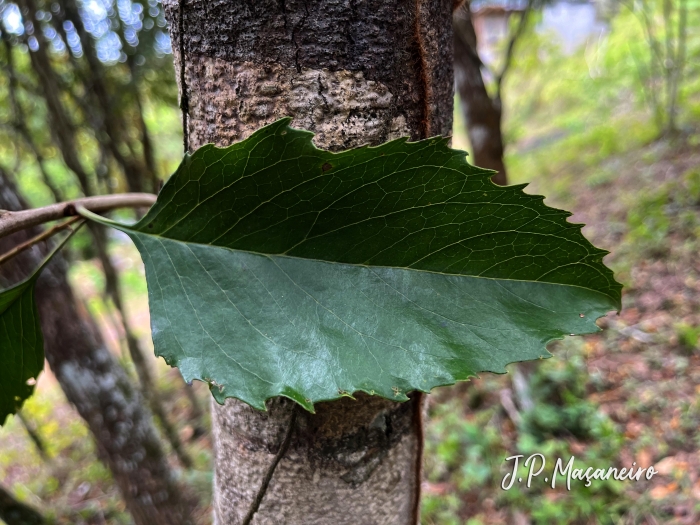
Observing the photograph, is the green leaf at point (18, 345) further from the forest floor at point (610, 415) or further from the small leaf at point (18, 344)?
the forest floor at point (610, 415)

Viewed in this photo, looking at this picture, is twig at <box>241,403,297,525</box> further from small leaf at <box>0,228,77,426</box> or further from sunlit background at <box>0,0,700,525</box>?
sunlit background at <box>0,0,700,525</box>

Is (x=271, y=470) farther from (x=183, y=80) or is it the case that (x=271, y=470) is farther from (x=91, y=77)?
(x=91, y=77)

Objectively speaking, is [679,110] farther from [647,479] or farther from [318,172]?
[318,172]

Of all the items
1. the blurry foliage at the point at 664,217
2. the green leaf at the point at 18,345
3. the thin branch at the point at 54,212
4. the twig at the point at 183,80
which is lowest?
the blurry foliage at the point at 664,217

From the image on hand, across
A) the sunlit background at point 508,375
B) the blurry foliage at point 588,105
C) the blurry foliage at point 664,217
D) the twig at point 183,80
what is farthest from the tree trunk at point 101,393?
the blurry foliage at point 588,105

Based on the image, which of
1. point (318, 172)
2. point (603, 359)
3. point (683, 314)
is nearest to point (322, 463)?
point (318, 172)

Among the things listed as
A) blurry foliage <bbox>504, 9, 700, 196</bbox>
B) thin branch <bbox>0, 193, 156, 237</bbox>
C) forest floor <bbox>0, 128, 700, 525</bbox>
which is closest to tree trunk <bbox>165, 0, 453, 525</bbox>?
thin branch <bbox>0, 193, 156, 237</bbox>

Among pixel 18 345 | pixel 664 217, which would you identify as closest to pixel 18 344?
pixel 18 345
